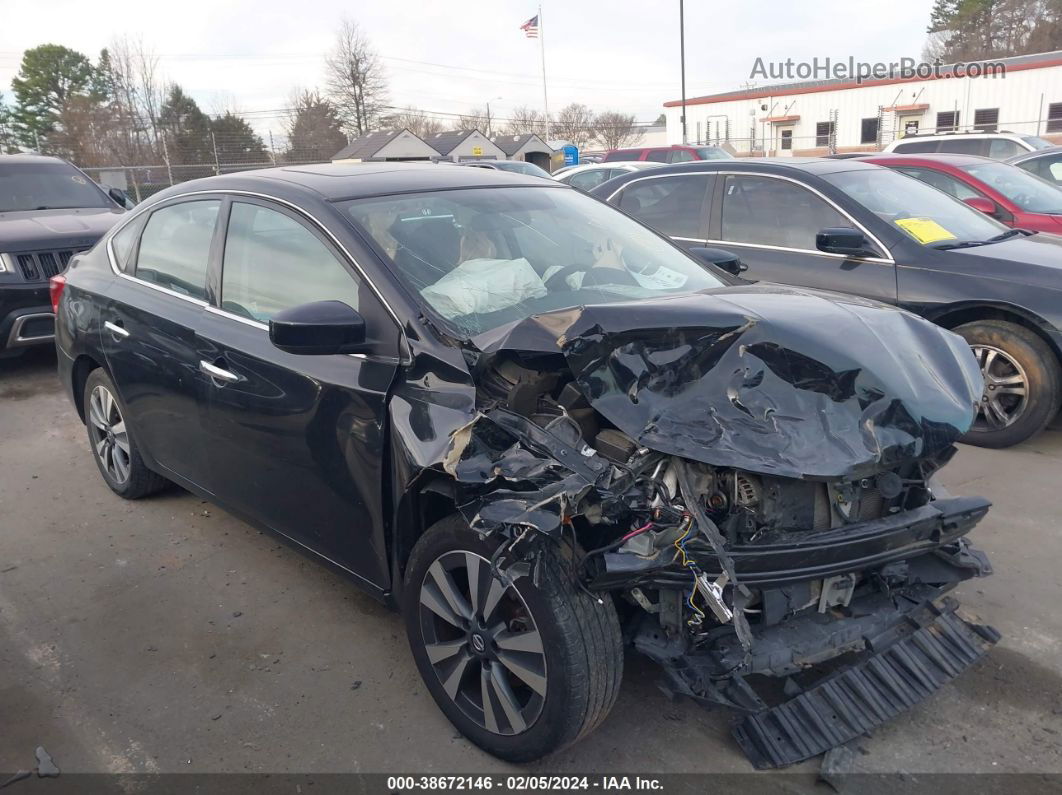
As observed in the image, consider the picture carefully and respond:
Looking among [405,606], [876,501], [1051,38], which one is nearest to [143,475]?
[405,606]

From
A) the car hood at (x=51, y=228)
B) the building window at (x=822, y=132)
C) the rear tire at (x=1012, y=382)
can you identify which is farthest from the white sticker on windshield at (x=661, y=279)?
the building window at (x=822, y=132)

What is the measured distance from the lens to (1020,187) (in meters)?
7.79

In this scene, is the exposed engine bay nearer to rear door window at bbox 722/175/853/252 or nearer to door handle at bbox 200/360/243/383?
door handle at bbox 200/360/243/383

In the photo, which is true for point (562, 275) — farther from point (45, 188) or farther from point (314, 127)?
point (314, 127)

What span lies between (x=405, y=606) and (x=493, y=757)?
21.8 inches

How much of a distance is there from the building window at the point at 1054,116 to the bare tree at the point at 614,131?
26577 millimetres

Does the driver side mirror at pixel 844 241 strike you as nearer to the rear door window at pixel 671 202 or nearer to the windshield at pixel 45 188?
the rear door window at pixel 671 202

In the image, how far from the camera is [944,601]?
2773 millimetres

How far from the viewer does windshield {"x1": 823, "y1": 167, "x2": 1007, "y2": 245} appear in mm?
5438

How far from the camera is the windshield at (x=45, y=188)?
8477 mm

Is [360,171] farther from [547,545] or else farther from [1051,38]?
[1051,38]

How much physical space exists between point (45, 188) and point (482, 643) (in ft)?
27.9

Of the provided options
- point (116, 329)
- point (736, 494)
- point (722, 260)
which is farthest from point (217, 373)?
point (722, 260)

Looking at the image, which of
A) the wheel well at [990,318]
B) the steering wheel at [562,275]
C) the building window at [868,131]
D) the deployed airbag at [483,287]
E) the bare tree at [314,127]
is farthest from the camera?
the building window at [868,131]
